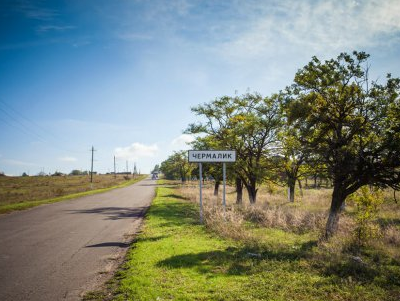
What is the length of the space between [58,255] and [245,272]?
5.68 meters

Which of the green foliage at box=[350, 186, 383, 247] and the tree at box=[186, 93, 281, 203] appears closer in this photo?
the green foliage at box=[350, 186, 383, 247]

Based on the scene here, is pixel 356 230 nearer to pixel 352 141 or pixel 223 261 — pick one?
pixel 352 141

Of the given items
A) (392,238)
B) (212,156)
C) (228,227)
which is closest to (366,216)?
(392,238)

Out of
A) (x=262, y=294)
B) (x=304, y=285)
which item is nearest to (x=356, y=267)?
(x=304, y=285)

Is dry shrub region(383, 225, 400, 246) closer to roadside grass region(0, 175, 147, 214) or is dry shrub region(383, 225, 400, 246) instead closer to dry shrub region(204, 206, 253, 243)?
dry shrub region(204, 206, 253, 243)

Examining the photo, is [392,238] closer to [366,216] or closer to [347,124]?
[366,216]

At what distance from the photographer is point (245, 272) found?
5828 millimetres

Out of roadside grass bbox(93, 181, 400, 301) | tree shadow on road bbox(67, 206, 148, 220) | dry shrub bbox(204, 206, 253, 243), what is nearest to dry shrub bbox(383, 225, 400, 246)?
roadside grass bbox(93, 181, 400, 301)

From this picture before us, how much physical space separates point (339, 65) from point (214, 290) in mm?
9219

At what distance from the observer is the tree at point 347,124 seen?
8.92 m

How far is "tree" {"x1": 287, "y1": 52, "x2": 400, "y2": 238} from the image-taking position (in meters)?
8.92

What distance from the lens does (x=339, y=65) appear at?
959 cm

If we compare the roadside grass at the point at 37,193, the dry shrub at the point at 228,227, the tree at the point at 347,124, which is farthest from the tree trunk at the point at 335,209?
the roadside grass at the point at 37,193

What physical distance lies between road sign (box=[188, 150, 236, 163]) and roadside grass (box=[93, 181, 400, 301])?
11.8ft
